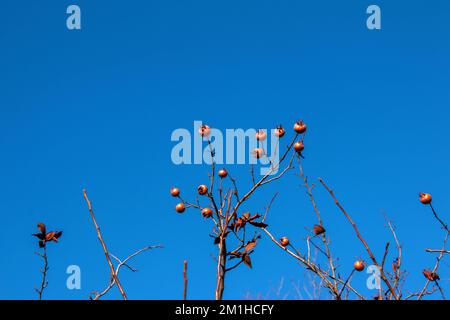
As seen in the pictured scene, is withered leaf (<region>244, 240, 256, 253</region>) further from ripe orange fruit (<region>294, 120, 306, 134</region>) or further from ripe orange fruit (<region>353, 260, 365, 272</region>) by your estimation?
ripe orange fruit (<region>294, 120, 306, 134</region>)

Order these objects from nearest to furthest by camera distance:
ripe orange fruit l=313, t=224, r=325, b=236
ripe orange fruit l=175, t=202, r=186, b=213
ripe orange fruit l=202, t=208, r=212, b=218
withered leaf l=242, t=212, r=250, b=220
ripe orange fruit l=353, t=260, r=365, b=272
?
ripe orange fruit l=353, t=260, r=365, b=272, withered leaf l=242, t=212, r=250, b=220, ripe orange fruit l=313, t=224, r=325, b=236, ripe orange fruit l=202, t=208, r=212, b=218, ripe orange fruit l=175, t=202, r=186, b=213

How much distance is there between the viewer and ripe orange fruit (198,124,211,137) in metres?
3.71

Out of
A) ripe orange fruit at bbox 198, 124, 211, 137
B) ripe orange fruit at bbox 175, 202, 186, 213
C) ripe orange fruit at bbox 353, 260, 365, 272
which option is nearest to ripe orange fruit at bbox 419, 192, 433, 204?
ripe orange fruit at bbox 353, 260, 365, 272

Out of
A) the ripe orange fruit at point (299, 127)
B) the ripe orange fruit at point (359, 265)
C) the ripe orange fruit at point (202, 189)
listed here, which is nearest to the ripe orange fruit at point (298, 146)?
the ripe orange fruit at point (299, 127)

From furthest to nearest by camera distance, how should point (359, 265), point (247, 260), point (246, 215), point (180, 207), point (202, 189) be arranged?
point (180, 207), point (202, 189), point (246, 215), point (359, 265), point (247, 260)

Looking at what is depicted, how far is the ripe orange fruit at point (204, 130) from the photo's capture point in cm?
371

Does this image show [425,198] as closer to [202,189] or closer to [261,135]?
[261,135]

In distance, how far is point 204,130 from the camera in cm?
374

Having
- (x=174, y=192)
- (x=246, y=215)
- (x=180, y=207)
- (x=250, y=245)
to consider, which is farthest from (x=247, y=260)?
(x=174, y=192)

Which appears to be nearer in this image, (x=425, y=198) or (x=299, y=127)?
(x=425, y=198)

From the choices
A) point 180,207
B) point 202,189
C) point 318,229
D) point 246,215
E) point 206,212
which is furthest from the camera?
point 180,207
